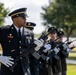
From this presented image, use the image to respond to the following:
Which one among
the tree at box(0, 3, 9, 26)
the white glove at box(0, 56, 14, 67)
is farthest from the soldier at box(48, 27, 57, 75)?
the tree at box(0, 3, 9, 26)

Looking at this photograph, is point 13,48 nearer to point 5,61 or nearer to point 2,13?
point 5,61

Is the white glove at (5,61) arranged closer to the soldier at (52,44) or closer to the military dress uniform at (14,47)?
the military dress uniform at (14,47)

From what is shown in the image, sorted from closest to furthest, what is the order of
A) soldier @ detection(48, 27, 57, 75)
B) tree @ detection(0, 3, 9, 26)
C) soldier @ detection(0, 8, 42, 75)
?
soldier @ detection(0, 8, 42, 75) → soldier @ detection(48, 27, 57, 75) → tree @ detection(0, 3, 9, 26)

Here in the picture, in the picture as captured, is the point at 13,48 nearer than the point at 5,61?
No

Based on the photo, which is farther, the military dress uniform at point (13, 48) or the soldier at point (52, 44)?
the soldier at point (52, 44)

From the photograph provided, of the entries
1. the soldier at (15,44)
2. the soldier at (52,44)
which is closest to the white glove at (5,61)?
the soldier at (15,44)

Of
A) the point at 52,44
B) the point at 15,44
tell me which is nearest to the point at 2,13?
the point at 52,44

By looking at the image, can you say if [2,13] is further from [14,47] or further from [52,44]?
[14,47]

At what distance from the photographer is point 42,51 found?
11086 mm

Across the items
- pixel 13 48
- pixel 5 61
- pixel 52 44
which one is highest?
pixel 13 48

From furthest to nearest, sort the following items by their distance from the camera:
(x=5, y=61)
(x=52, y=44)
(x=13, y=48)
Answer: (x=52, y=44)
(x=13, y=48)
(x=5, y=61)

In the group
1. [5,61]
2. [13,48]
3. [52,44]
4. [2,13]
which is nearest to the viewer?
[5,61]

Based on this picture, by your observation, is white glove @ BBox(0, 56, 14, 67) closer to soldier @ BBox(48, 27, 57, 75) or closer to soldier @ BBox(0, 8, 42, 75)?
soldier @ BBox(0, 8, 42, 75)

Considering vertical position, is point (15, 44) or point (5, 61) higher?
point (15, 44)
